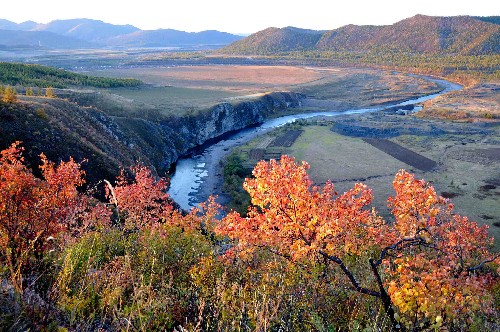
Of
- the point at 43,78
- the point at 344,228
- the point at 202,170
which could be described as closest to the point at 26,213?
the point at 344,228

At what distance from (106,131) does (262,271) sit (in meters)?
53.5

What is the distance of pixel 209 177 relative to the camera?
65.8 m

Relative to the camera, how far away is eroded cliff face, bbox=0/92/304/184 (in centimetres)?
3934

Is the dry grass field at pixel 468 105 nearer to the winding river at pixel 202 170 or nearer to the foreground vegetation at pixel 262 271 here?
the winding river at pixel 202 170

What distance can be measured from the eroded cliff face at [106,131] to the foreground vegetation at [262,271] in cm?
2720

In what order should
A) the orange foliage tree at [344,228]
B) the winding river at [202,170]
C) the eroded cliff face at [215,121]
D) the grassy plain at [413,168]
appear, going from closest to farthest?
the orange foliage tree at [344,228], the grassy plain at [413,168], the winding river at [202,170], the eroded cliff face at [215,121]

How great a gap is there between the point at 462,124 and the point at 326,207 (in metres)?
100

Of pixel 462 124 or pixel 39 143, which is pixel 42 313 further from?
pixel 462 124

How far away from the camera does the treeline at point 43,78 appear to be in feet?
277

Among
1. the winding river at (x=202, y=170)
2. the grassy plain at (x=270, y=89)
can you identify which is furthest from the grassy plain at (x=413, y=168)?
the grassy plain at (x=270, y=89)

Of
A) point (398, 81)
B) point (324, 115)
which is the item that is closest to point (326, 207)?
point (324, 115)

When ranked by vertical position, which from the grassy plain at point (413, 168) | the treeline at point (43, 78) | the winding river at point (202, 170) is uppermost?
the treeline at point (43, 78)

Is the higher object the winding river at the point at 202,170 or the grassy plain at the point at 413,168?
the grassy plain at the point at 413,168

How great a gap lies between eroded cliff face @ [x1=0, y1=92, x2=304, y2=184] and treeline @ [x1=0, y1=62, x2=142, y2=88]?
587 inches
